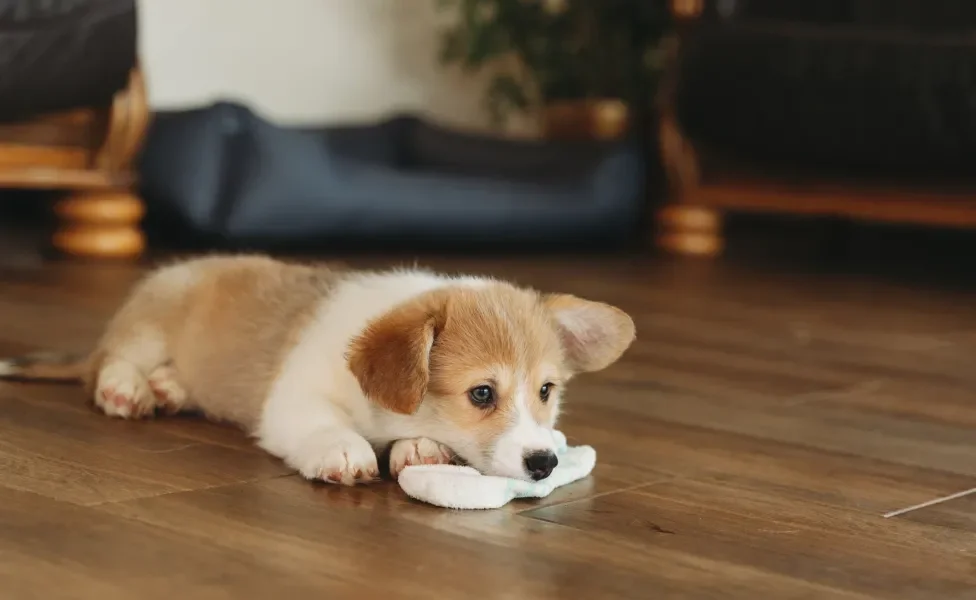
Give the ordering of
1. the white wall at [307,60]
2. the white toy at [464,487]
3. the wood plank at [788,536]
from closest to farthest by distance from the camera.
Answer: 1. the wood plank at [788,536]
2. the white toy at [464,487]
3. the white wall at [307,60]

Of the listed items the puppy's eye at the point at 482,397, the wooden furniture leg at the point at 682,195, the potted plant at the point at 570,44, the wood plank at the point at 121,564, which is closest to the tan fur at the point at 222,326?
the puppy's eye at the point at 482,397

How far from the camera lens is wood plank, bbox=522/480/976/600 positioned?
A: 1.18 metres

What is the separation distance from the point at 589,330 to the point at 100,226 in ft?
7.15

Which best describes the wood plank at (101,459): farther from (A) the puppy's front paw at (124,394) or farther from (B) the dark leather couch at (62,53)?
(B) the dark leather couch at (62,53)

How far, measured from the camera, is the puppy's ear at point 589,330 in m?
1.62

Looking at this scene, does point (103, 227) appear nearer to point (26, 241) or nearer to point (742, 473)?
point (26, 241)

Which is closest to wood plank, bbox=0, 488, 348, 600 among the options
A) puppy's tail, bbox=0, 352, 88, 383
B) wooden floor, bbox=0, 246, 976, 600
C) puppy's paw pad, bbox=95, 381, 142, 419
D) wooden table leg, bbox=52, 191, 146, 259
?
wooden floor, bbox=0, 246, 976, 600

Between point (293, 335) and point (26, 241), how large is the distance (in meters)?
2.43

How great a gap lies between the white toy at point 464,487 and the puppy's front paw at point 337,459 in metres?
0.04

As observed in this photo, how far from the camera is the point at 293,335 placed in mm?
1652

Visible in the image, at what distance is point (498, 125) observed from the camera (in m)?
5.10

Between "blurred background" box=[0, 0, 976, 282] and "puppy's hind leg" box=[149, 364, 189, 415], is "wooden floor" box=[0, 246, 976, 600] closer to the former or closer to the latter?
"puppy's hind leg" box=[149, 364, 189, 415]

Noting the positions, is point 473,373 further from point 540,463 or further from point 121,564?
point 121,564

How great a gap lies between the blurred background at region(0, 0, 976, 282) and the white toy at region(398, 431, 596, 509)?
200 centimetres
